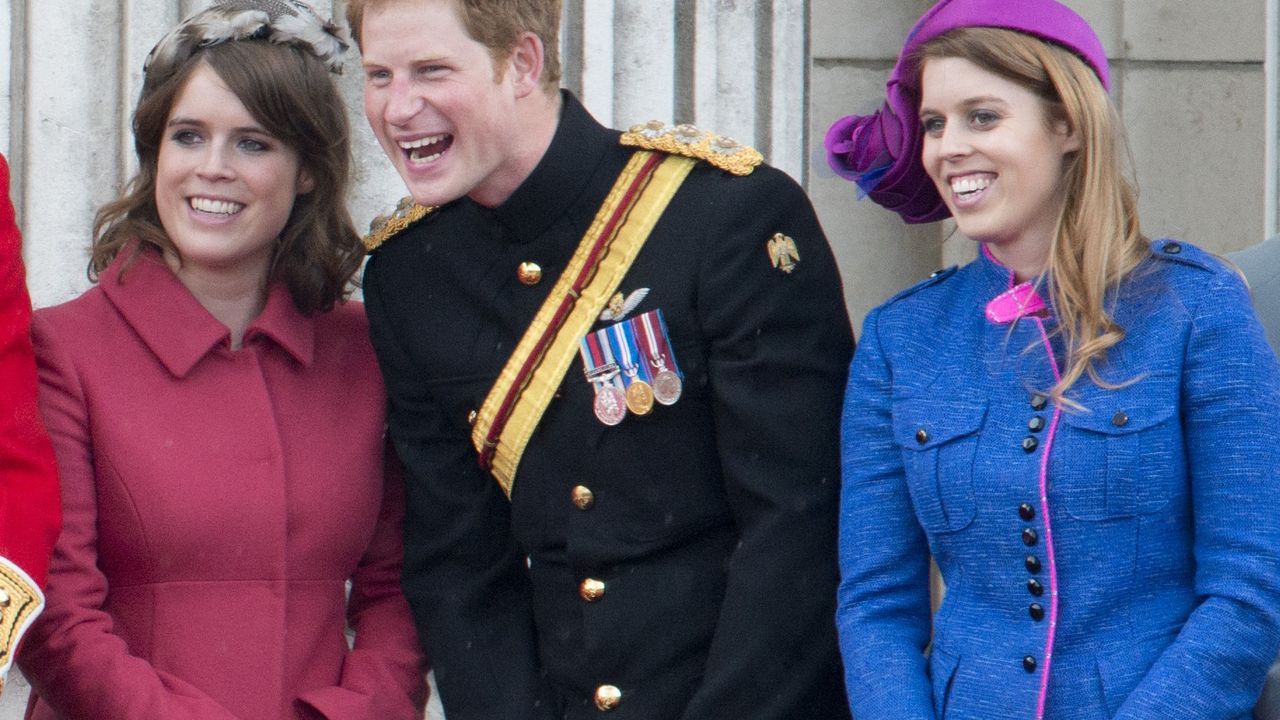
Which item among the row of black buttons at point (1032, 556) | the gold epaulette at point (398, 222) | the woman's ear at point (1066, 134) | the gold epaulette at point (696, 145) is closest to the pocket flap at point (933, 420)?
the row of black buttons at point (1032, 556)

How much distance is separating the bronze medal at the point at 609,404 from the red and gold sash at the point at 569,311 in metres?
0.09

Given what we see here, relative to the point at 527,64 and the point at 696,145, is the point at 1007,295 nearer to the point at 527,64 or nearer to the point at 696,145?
the point at 696,145

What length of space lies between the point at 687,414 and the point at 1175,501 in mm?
868

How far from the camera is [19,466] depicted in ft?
10.2

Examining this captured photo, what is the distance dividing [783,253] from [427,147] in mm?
670

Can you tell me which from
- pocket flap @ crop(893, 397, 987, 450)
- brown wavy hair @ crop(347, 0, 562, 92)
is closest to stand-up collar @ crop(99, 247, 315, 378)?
brown wavy hair @ crop(347, 0, 562, 92)

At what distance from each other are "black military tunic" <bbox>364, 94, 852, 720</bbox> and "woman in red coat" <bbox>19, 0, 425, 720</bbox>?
0.17 m

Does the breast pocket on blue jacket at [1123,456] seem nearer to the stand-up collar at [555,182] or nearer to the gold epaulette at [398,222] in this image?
the stand-up collar at [555,182]

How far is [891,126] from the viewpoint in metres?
3.37

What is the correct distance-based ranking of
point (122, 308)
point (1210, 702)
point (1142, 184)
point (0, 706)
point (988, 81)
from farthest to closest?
point (1142, 184), point (0, 706), point (122, 308), point (988, 81), point (1210, 702)

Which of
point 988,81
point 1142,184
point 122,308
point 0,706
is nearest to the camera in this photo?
point 988,81

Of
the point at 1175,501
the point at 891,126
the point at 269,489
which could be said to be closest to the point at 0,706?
the point at 269,489

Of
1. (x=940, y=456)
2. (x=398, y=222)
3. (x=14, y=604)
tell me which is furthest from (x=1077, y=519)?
(x=14, y=604)

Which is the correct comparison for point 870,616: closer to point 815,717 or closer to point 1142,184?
point 815,717
